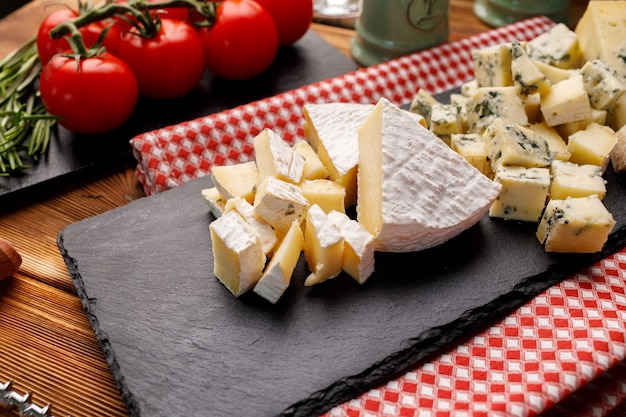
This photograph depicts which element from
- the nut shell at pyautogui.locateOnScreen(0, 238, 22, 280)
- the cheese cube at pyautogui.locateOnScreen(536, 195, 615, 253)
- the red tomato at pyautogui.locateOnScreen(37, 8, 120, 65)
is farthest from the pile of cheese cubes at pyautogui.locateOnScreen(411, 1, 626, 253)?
the nut shell at pyautogui.locateOnScreen(0, 238, 22, 280)

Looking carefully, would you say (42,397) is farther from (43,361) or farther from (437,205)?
(437,205)

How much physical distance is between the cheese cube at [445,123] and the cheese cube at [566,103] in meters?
0.24

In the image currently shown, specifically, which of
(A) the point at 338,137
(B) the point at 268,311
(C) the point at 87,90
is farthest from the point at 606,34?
(C) the point at 87,90

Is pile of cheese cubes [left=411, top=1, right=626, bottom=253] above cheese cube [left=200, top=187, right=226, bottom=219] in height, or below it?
above

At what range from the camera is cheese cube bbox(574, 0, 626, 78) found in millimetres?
1969

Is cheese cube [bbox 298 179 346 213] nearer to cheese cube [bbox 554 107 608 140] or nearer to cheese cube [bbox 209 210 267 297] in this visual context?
cheese cube [bbox 209 210 267 297]

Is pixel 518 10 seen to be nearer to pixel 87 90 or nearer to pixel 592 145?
pixel 592 145

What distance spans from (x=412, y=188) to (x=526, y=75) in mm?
559

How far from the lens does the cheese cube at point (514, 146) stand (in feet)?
5.27

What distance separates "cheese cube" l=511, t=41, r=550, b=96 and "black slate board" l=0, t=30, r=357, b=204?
0.74 meters

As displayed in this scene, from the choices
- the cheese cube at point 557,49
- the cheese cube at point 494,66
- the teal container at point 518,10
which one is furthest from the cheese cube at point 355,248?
the teal container at point 518,10

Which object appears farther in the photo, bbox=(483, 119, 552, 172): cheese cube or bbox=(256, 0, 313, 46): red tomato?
bbox=(256, 0, 313, 46): red tomato

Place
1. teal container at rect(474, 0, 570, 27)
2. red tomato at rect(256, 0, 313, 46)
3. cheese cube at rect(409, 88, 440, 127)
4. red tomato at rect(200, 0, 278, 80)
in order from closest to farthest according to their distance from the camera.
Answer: cheese cube at rect(409, 88, 440, 127) < red tomato at rect(200, 0, 278, 80) < red tomato at rect(256, 0, 313, 46) < teal container at rect(474, 0, 570, 27)

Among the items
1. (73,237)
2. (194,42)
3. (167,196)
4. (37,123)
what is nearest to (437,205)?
(167,196)
